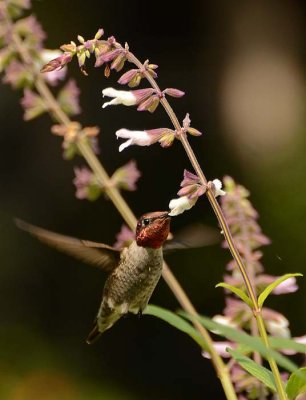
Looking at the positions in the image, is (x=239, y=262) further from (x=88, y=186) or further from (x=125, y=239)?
(x=88, y=186)

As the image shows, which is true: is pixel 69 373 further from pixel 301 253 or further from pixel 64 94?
pixel 64 94

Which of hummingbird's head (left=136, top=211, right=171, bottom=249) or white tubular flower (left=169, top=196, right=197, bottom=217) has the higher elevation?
A: white tubular flower (left=169, top=196, right=197, bottom=217)

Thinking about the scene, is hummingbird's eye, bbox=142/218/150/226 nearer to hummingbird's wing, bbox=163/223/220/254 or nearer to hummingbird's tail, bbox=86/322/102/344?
hummingbird's wing, bbox=163/223/220/254

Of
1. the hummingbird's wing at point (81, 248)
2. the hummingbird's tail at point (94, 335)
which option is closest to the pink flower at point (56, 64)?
the hummingbird's wing at point (81, 248)

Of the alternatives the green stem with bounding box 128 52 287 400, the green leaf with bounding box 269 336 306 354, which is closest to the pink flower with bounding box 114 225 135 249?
the green stem with bounding box 128 52 287 400

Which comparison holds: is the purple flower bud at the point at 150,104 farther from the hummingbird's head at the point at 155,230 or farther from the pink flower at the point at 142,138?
the hummingbird's head at the point at 155,230

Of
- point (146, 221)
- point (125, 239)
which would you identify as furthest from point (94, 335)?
point (146, 221)

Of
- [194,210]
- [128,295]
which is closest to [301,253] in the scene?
[194,210]

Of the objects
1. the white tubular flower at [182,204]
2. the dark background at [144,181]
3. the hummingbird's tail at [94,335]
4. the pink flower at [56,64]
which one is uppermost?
the pink flower at [56,64]
